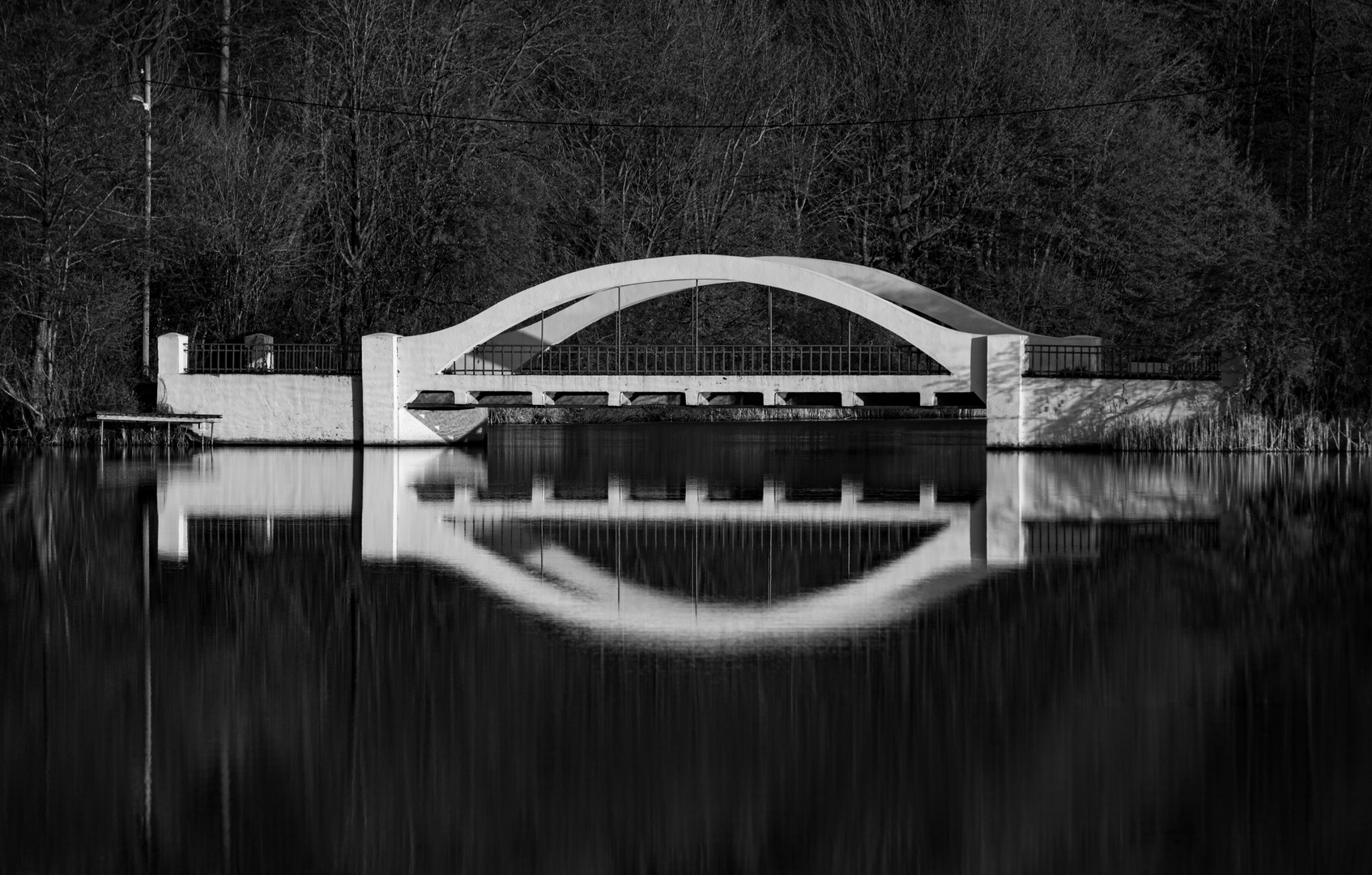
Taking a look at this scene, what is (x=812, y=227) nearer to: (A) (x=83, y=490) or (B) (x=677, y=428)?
(B) (x=677, y=428)

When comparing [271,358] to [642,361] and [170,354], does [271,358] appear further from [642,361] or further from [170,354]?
[642,361]

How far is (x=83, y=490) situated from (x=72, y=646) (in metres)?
12.9

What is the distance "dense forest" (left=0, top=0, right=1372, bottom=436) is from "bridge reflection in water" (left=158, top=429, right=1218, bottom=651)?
756 centimetres

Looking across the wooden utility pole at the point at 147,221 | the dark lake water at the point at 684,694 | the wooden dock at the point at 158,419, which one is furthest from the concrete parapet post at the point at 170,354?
the dark lake water at the point at 684,694

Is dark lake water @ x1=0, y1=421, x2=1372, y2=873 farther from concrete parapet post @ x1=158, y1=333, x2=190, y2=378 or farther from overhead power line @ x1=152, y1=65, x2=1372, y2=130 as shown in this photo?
overhead power line @ x1=152, y1=65, x2=1372, y2=130

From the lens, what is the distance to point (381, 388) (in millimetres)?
33438

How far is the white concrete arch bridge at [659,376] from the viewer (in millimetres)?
31375

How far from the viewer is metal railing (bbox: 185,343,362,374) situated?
113 ft

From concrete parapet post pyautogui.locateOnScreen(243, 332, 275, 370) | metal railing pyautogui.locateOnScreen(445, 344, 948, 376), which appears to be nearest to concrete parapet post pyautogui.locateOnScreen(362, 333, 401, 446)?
metal railing pyautogui.locateOnScreen(445, 344, 948, 376)

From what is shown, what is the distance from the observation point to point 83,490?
72.6 feet

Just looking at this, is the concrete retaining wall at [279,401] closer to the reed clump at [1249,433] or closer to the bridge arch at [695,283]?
the bridge arch at [695,283]

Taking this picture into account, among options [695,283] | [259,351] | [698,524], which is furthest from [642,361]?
[698,524]

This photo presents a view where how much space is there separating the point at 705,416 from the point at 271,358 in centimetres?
2460

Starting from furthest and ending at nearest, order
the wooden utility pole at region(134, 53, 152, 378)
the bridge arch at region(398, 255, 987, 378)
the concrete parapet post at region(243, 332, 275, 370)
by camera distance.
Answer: the wooden utility pole at region(134, 53, 152, 378) < the concrete parapet post at region(243, 332, 275, 370) < the bridge arch at region(398, 255, 987, 378)
